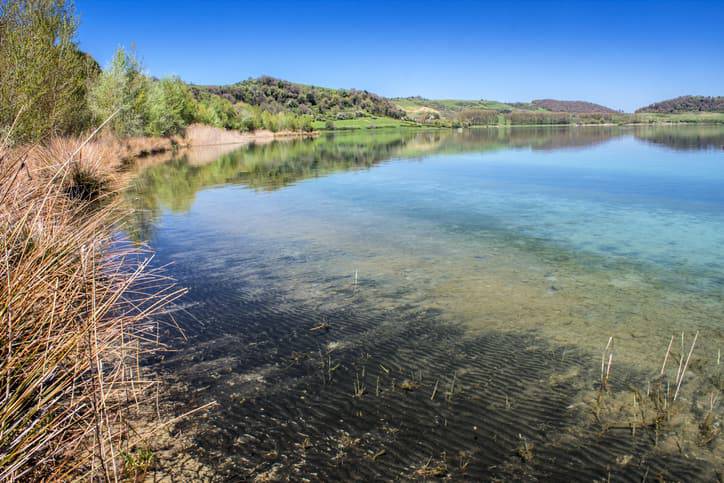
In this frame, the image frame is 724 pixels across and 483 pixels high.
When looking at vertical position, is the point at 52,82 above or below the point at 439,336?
above

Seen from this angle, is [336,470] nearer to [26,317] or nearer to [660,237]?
[26,317]

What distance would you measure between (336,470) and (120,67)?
155 ft

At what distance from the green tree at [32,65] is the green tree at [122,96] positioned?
1043 centimetres

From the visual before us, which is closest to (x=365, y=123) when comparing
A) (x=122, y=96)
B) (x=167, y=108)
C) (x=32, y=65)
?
(x=167, y=108)

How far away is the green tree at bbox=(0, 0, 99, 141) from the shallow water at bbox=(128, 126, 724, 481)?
21.5ft

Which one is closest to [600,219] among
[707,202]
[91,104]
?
[707,202]

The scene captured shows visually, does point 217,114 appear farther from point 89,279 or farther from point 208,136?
point 89,279

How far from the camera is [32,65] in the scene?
57.5 feet

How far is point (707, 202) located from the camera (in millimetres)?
17141

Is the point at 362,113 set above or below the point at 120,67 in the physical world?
above

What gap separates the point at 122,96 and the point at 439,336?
134ft

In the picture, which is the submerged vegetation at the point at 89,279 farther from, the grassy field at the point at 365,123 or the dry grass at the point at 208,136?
the grassy field at the point at 365,123

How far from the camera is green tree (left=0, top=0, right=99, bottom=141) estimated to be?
1656 centimetres

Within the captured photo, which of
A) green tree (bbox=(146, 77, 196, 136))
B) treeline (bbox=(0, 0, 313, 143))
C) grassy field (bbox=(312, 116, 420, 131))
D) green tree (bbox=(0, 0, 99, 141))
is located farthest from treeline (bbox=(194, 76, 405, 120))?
green tree (bbox=(0, 0, 99, 141))
